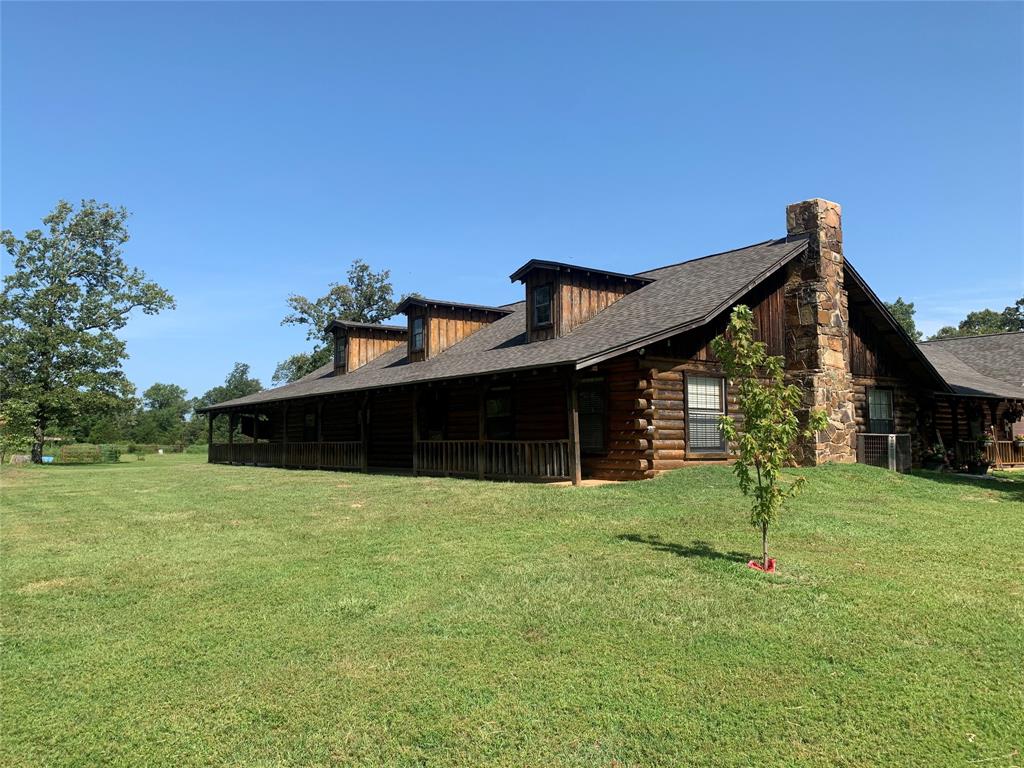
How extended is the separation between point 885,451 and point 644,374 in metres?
7.95

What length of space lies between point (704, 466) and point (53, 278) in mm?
40605

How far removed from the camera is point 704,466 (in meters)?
15.6

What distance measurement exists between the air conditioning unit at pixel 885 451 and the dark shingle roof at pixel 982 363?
18.8 feet

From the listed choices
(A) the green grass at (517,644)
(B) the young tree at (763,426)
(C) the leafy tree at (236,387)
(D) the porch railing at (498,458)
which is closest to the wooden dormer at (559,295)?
(D) the porch railing at (498,458)

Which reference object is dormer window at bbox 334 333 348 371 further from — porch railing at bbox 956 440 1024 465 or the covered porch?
porch railing at bbox 956 440 1024 465

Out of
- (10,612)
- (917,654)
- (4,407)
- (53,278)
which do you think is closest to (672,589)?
(917,654)

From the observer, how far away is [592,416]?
16.7 meters

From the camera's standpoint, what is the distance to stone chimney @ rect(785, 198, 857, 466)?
1744 cm

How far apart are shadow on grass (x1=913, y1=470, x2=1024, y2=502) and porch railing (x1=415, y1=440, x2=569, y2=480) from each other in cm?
949

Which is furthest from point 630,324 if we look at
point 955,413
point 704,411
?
point 955,413

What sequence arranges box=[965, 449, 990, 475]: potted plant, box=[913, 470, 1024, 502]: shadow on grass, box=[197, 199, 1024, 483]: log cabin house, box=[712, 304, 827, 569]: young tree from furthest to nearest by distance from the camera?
1. box=[965, 449, 990, 475]: potted plant
2. box=[197, 199, 1024, 483]: log cabin house
3. box=[913, 470, 1024, 502]: shadow on grass
4. box=[712, 304, 827, 569]: young tree

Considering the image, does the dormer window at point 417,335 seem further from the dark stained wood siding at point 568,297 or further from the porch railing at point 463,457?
the dark stained wood siding at point 568,297

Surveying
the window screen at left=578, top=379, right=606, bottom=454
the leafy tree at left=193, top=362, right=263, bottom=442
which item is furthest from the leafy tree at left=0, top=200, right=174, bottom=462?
the leafy tree at left=193, top=362, right=263, bottom=442

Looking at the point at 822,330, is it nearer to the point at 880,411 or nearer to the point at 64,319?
the point at 880,411
